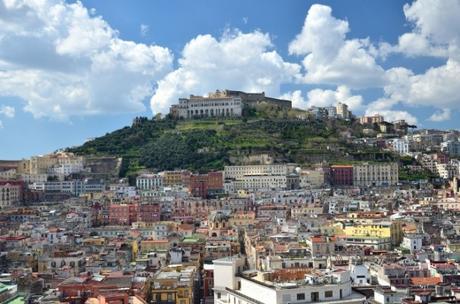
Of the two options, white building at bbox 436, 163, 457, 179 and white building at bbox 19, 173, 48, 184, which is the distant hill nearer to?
white building at bbox 436, 163, 457, 179

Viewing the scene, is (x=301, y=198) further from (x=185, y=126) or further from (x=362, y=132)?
(x=362, y=132)

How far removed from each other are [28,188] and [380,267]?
197 ft

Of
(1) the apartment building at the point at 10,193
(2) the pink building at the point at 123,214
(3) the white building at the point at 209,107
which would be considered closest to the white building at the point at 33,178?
(1) the apartment building at the point at 10,193

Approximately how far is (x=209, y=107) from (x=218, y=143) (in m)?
17.3

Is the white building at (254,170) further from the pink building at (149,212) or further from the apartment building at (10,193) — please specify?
the pink building at (149,212)

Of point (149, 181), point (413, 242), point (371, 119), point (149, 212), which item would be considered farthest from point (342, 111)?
point (413, 242)

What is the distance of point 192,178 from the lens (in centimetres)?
8225

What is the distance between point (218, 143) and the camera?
317 feet

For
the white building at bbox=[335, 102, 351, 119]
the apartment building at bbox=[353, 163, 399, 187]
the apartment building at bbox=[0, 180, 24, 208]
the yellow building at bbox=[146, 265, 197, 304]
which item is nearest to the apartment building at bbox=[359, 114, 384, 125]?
the white building at bbox=[335, 102, 351, 119]

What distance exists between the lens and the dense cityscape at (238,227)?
26094 mm

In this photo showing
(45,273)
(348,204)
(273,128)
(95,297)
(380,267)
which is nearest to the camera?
(95,297)

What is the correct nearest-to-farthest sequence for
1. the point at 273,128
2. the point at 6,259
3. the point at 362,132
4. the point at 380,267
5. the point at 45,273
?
1. the point at 380,267
2. the point at 45,273
3. the point at 6,259
4. the point at 273,128
5. the point at 362,132

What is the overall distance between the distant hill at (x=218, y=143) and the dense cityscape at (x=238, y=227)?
72.0 inches

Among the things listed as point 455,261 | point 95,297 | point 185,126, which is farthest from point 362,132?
point 95,297
